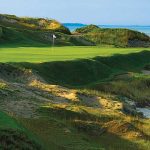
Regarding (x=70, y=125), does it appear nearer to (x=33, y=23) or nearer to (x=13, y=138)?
(x=13, y=138)

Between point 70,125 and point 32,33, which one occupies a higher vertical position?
point 70,125

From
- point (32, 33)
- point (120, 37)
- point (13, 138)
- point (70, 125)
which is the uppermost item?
point (13, 138)

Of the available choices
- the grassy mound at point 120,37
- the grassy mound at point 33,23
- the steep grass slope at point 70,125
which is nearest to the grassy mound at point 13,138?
the steep grass slope at point 70,125

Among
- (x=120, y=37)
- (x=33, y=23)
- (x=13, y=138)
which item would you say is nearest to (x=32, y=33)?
(x=33, y=23)

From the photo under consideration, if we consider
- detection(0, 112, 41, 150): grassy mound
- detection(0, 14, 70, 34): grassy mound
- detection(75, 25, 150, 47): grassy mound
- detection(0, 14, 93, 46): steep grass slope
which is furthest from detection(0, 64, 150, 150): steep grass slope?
detection(75, 25, 150, 47): grassy mound

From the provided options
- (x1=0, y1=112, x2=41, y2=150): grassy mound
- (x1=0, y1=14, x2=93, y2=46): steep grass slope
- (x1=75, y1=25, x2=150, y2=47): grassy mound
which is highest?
(x1=0, y1=112, x2=41, y2=150): grassy mound

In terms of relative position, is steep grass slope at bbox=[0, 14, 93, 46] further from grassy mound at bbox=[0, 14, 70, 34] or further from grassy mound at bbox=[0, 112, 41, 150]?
grassy mound at bbox=[0, 112, 41, 150]

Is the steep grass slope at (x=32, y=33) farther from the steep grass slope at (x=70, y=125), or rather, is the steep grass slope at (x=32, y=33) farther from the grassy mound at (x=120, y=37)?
the steep grass slope at (x=70, y=125)

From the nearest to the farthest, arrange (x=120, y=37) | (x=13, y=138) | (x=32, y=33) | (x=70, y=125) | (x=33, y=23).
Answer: (x=13, y=138) < (x=70, y=125) < (x=32, y=33) < (x=33, y=23) < (x=120, y=37)

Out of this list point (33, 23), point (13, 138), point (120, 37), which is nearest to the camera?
point (13, 138)

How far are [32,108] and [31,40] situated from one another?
116 ft

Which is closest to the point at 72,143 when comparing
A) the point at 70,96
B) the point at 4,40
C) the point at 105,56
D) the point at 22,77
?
the point at 70,96

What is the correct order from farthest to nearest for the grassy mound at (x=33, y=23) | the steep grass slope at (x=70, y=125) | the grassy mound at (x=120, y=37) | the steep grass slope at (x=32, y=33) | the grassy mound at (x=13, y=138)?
the grassy mound at (x=120, y=37) < the grassy mound at (x=33, y=23) < the steep grass slope at (x=32, y=33) < the steep grass slope at (x=70, y=125) < the grassy mound at (x=13, y=138)

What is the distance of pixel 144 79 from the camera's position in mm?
31219
